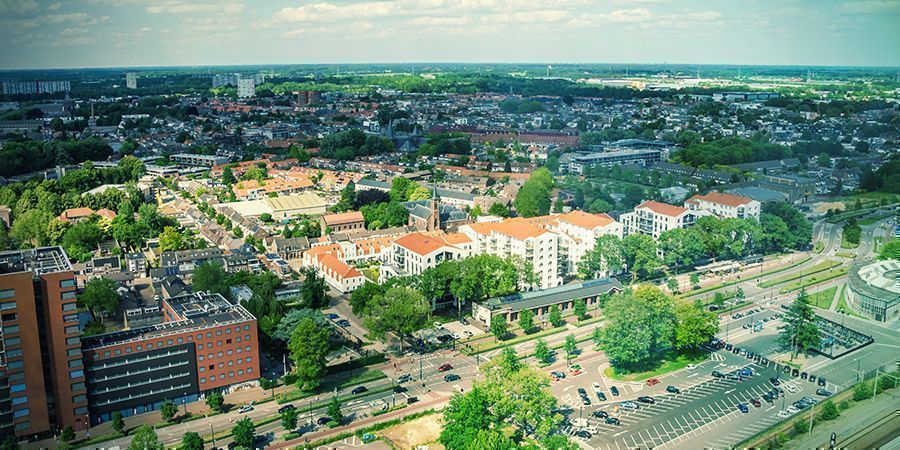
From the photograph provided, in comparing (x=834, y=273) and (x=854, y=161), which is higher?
(x=854, y=161)

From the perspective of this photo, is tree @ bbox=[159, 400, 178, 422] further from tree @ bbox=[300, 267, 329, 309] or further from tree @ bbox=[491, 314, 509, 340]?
tree @ bbox=[491, 314, 509, 340]

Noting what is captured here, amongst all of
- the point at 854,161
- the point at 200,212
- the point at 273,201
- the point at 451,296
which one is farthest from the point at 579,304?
the point at 854,161

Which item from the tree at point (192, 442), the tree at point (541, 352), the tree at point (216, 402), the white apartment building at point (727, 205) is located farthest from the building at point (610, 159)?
the tree at point (192, 442)

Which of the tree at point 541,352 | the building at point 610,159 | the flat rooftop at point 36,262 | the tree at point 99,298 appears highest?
the flat rooftop at point 36,262

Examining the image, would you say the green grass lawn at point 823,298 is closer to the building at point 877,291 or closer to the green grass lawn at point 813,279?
the building at point 877,291

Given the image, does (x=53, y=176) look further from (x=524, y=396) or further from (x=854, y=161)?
(x=854, y=161)

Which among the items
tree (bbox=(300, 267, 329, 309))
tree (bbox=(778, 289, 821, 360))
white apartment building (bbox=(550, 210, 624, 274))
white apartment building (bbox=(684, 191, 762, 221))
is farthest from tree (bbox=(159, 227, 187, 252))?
tree (bbox=(778, 289, 821, 360))
